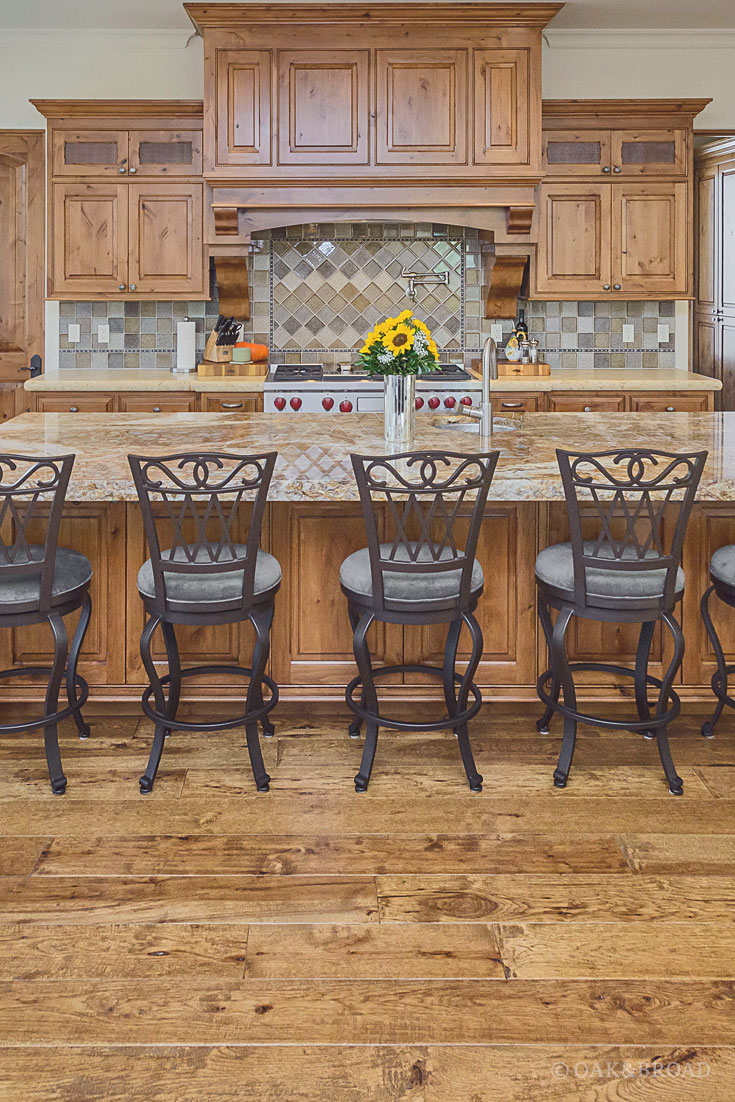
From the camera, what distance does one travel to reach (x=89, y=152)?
535cm

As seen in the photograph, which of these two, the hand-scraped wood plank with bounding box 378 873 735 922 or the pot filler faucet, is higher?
the pot filler faucet

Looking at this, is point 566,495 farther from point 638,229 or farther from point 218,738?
point 638,229

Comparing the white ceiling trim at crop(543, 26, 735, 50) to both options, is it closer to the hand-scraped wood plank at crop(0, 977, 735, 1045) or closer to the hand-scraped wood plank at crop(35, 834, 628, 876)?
the hand-scraped wood plank at crop(35, 834, 628, 876)

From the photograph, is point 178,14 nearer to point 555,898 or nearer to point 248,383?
point 248,383

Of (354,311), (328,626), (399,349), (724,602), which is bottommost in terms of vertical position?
(328,626)

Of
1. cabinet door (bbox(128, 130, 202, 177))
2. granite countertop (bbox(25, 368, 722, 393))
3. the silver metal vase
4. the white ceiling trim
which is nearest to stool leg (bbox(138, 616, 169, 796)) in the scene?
the silver metal vase

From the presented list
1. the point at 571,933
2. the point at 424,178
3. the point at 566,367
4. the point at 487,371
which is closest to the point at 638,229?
the point at 566,367

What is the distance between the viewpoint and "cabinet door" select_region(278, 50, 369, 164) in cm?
514

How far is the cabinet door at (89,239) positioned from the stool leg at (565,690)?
3.65m

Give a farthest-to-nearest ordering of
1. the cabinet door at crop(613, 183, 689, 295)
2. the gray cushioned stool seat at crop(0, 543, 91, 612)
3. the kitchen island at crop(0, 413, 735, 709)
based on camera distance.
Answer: the cabinet door at crop(613, 183, 689, 295) < the kitchen island at crop(0, 413, 735, 709) < the gray cushioned stool seat at crop(0, 543, 91, 612)

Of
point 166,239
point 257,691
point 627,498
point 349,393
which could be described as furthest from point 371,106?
point 257,691

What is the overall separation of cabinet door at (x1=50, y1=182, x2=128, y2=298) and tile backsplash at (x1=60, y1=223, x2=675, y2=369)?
38 cm

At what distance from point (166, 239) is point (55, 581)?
3.18m

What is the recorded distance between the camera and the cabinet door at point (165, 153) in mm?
5336
